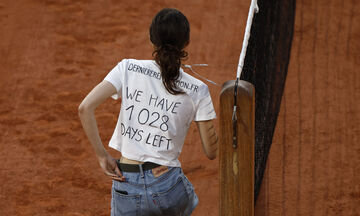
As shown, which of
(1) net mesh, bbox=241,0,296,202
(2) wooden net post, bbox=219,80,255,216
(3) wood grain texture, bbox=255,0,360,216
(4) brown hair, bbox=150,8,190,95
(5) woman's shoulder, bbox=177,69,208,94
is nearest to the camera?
(2) wooden net post, bbox=219,80,255,216

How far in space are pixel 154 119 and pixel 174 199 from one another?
1.15ft

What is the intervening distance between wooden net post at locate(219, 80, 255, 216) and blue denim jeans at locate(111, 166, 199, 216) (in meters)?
0.28

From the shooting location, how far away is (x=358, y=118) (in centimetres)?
548

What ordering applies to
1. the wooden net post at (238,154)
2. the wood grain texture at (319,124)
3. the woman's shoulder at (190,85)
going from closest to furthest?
the wooden net post at (238,154) < the woman's shoulder at (190,85) < the wood grain texture at (319,124)

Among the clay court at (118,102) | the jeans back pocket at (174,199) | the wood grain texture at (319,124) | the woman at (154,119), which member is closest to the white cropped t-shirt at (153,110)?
the woman at (154,119)

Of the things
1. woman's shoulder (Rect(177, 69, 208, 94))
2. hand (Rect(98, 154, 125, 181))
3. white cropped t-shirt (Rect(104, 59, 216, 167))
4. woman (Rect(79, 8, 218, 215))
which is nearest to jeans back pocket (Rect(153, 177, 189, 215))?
woman (Rect(79, 8, 218, 215))

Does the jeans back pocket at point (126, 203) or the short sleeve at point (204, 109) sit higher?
the short sleeve at point (204, 109)

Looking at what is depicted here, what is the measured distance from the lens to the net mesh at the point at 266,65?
11.8 feet

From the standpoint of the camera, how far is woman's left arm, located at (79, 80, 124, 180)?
6.66 feet

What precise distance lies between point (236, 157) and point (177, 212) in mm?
445

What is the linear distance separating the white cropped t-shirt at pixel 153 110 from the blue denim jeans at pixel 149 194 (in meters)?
0.07

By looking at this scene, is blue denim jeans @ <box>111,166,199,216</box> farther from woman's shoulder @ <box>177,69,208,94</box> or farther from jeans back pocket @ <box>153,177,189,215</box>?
woman's shoulder @ <box>177,69,208,94</box>

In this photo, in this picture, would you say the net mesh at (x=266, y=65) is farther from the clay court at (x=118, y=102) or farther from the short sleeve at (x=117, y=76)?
the short sleeve at (x=117, y=76)

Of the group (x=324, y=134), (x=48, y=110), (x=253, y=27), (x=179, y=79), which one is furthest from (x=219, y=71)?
(x=179, y=79)
